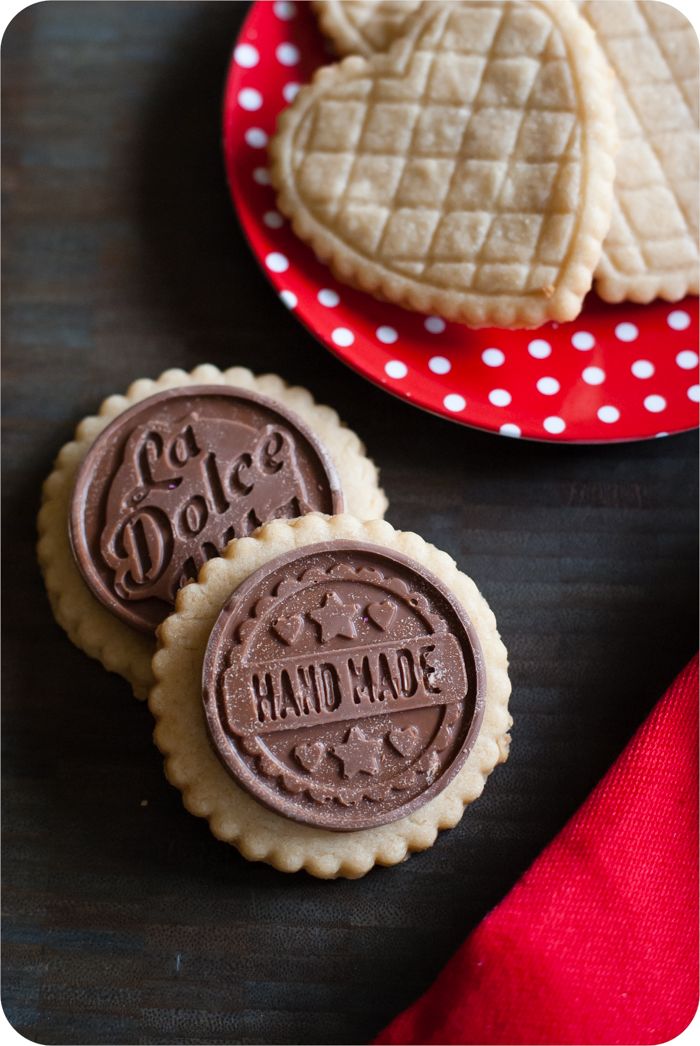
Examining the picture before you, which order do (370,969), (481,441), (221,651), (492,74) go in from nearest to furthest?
(221,651), (370,969), (492,74), (481,441)

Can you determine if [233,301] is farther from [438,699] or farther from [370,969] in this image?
[370,969]

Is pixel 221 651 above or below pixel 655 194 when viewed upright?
below

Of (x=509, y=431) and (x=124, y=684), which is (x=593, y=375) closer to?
(x=509, y=431)

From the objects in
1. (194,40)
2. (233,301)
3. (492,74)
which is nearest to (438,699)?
(233,301)

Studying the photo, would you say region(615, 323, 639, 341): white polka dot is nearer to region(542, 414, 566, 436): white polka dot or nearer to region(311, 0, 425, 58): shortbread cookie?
region(542, 414, 566, 436): white polka dot

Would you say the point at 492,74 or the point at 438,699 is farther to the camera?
the point at 492,74

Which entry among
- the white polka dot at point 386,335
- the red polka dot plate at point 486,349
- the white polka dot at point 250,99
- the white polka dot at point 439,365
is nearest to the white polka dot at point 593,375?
the red polka dot plate at point 486,349

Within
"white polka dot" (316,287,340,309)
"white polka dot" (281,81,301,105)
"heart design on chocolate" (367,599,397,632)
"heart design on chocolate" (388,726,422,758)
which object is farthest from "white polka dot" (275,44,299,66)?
"heart design on chocolate" (388,726,422,758)

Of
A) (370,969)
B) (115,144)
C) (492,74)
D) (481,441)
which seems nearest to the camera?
(370,969)

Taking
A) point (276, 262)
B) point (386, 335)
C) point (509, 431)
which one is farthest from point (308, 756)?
point (276, 262)
